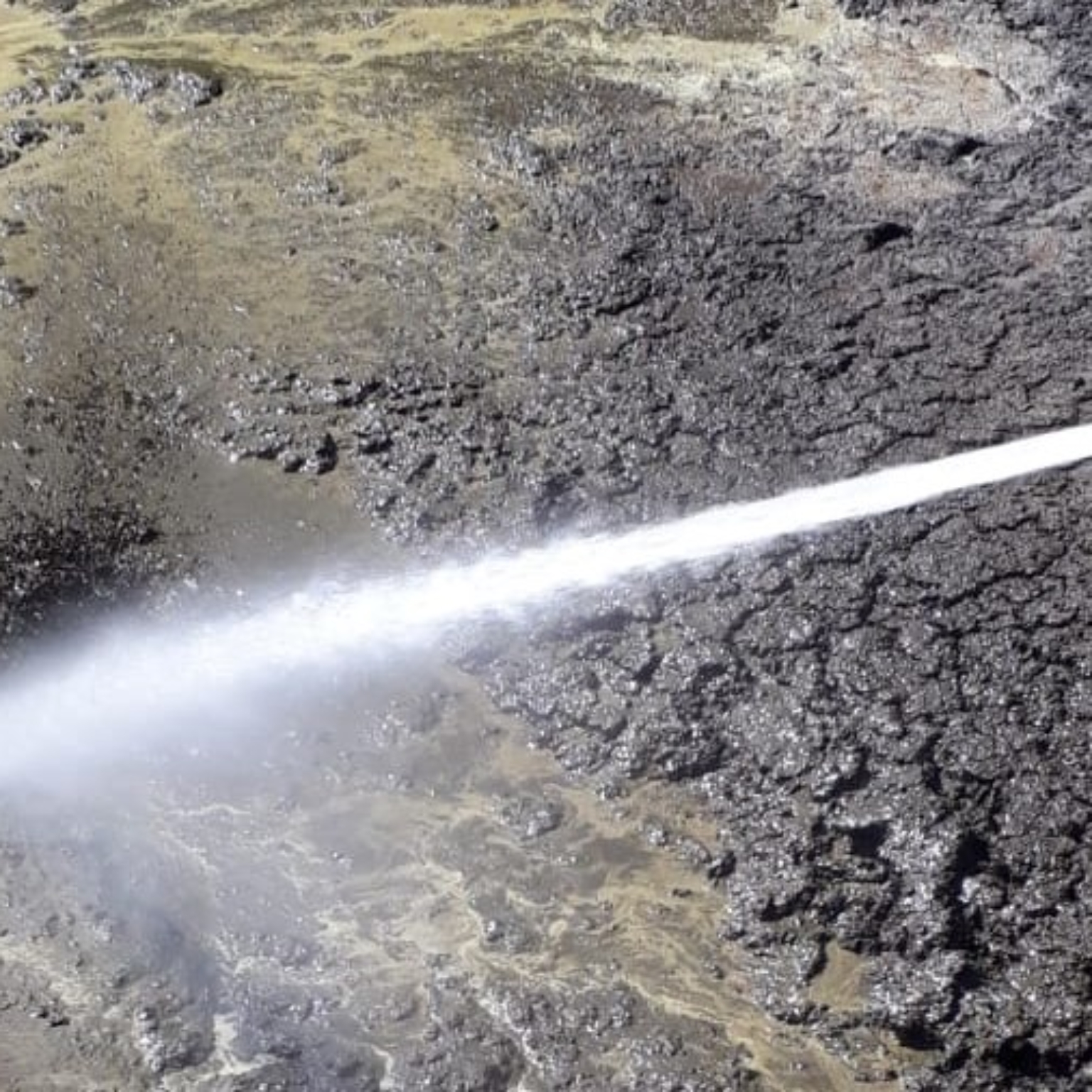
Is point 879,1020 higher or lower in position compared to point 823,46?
lower

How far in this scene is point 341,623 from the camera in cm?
768

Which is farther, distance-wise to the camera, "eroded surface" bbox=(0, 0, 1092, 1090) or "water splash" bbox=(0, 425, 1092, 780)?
"water splash" bbox=(0, 425, 1092, 780)

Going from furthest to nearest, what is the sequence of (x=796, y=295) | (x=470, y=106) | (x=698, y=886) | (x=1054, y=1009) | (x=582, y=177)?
(x=470, y=106) < (x=582, y=177) < (x=796, y=295) < (x=698, y=886) < (x=1054, y=1009)

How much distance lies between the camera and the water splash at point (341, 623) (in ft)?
23.8

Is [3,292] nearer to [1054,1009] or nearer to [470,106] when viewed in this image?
[470,106]

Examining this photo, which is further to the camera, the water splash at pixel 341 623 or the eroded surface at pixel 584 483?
the water splash at pixel 341 623

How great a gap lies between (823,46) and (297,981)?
8.55 metres

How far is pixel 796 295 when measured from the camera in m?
9.05

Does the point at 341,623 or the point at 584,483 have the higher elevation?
the point at 584,483

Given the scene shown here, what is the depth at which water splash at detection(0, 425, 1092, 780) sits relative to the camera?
23.8ft

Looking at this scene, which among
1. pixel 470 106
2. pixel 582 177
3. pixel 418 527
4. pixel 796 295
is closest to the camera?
pixel 418 527

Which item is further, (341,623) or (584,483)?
(584,483)

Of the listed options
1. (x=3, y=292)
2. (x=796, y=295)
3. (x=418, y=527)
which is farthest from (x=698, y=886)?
(x=3, y=292)

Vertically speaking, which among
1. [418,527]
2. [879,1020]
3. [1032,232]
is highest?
[1032,232]
